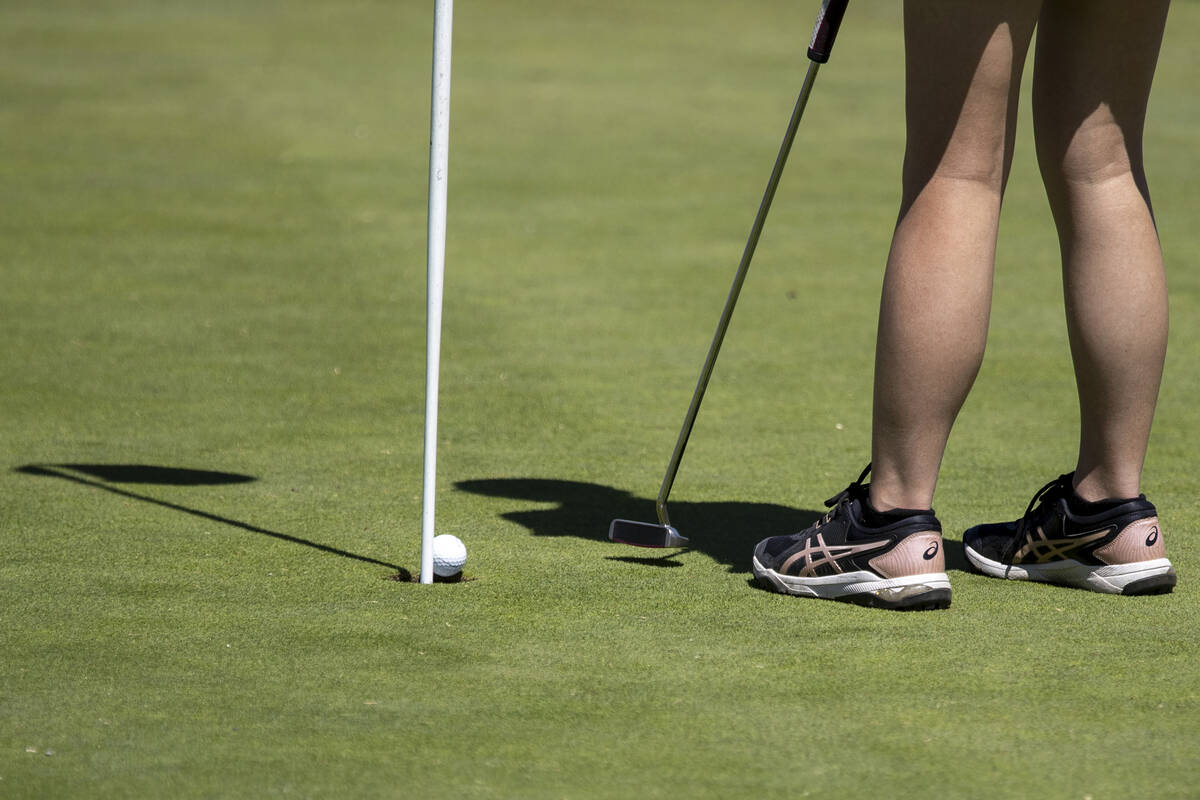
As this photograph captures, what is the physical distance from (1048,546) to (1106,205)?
575 mm

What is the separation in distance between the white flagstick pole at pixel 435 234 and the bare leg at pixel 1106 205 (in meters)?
0.96

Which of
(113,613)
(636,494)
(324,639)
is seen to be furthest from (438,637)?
(636,494)

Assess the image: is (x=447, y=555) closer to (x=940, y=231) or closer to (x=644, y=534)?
(x=644, y=534)

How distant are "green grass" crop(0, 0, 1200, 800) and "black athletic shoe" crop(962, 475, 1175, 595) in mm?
45

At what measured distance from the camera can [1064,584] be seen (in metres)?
2.90

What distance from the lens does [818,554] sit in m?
2.79

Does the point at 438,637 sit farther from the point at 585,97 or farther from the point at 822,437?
the point at 585,97

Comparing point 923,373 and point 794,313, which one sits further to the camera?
point 794,313

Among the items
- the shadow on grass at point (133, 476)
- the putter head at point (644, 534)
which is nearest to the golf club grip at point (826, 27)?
the putter head at point (644, 534)

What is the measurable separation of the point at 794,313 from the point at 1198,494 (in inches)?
81.4

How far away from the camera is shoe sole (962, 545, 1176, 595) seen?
280 cm

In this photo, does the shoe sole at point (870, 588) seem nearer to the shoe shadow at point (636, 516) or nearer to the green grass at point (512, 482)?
the green grass at point (512, 482)

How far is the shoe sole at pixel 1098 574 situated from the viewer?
2799 mm

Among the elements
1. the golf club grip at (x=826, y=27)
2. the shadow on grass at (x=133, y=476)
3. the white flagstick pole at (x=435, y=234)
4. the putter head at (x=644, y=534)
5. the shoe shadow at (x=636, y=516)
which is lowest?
the shadow on grass at (x=133, y=476)
